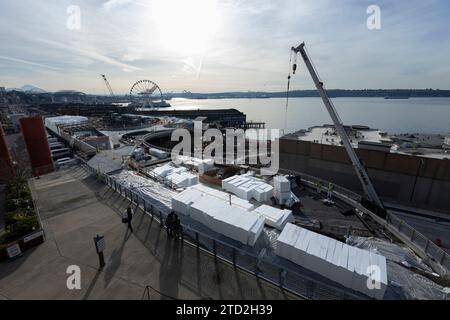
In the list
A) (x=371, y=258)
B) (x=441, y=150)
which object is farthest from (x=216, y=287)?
(x=441, y=150)

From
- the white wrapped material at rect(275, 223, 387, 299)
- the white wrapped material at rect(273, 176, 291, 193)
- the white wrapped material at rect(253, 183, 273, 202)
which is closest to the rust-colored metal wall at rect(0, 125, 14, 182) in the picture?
the white wrapped material at rect(253, 183, 273, 202)

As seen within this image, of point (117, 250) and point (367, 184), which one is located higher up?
point (117, 250)

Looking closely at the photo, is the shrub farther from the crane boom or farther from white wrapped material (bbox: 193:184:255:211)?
the crane boom

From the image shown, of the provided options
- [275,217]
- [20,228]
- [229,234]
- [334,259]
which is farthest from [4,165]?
[334,259]

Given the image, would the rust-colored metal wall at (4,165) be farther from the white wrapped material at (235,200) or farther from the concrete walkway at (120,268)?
the white wrapped material at (235,200)

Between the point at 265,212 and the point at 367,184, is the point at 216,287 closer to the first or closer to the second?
the point at 265,212

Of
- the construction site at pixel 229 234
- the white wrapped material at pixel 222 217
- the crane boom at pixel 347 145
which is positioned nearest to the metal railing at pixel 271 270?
the construction site at pixel 229 234

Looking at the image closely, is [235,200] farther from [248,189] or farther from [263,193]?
[263,193]
